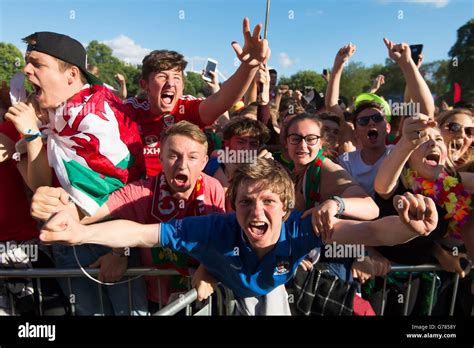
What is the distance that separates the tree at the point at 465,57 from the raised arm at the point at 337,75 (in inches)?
1479

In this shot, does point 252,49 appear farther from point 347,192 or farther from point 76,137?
point 76,137

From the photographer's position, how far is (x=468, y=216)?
262 centimetres

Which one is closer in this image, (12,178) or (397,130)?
(12,178)

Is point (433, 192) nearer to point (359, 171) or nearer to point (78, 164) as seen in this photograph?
point (359, 171)

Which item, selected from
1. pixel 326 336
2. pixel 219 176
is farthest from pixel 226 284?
pixel 219 176

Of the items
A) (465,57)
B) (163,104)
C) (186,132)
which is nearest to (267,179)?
(186,132)

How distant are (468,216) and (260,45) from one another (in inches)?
66.5

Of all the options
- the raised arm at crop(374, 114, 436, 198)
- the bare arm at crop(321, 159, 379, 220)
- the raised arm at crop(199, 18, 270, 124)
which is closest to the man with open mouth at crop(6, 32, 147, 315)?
the raised arm at crop(199, 18, 270, 124)

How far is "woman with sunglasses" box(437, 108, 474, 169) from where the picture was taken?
305cm

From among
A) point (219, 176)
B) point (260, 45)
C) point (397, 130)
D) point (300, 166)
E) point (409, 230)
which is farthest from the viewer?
point (397, 130)

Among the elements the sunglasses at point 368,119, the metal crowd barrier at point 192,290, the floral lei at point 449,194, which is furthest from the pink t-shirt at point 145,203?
the sunglasses at point 368,119

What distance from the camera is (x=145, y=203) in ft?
8.10

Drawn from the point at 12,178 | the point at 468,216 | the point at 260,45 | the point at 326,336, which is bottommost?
the point at 326,336
